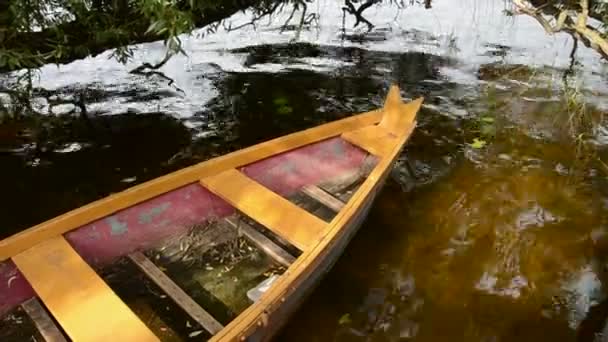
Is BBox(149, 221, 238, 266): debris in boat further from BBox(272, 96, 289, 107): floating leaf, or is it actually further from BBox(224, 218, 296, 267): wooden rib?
BBox(272, 96, 289, 107): floating leaf

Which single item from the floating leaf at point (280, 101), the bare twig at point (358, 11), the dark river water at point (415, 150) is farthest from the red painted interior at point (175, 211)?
the bare twig at point (358, 11)

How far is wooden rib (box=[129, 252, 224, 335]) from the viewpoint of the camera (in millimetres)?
2938

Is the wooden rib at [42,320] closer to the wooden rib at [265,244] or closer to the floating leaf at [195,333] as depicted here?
the floating leaf at [195,333]

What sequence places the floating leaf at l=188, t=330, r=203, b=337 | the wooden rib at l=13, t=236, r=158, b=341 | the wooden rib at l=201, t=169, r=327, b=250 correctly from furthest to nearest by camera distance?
the wooden rib at l=201, t=169, r=327, b=250 → the floating leaf at l=188, t=330, r=203, b=337 → the wooden rib at l=13, t=236, r=158, b=341

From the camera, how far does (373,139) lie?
452cm

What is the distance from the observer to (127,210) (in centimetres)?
339

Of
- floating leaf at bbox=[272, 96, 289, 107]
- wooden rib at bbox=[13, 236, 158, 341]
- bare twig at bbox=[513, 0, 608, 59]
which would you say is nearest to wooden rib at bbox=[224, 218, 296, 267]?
wooden rib at bbox=[13, 236, 158, 341]

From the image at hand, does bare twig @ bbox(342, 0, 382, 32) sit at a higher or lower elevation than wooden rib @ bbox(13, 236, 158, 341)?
higher

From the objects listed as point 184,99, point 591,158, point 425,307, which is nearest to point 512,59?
point 591,158

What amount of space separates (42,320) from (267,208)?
1.51m

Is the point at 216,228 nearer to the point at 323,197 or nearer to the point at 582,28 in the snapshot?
the point at 323,197

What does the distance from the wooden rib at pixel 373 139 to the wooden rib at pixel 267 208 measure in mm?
1134

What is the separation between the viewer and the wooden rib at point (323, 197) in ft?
13.1

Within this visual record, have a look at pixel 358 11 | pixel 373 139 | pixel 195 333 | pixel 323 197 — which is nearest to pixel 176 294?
pixel 195 333
